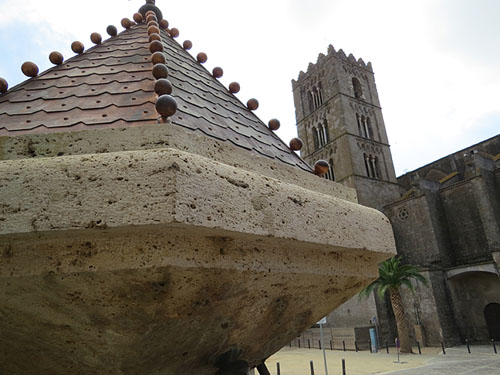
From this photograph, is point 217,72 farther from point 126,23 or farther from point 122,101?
point 122,101

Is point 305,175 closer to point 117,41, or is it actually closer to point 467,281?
point 117,41

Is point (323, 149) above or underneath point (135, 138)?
above

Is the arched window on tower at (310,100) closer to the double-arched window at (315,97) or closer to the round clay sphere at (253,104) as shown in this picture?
the double-arched window at (315,97)

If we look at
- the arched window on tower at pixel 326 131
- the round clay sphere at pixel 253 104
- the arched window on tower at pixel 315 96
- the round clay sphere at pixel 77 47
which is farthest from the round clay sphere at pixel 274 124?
the arched window on tower at pixel 315 96

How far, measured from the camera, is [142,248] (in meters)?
1.08

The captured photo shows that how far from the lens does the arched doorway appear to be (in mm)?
19234

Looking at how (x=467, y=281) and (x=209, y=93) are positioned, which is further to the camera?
(x=467, y=281)

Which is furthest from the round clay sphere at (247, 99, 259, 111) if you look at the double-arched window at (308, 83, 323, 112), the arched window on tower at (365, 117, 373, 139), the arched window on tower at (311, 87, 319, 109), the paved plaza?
the arched window on tower at (311, 87, 319, 109)

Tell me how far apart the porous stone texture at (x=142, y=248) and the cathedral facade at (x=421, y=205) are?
2154cm

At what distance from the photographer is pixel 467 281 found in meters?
20.7

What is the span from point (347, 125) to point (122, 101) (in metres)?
28.6

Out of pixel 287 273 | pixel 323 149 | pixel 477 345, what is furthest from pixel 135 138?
pixel 323 149

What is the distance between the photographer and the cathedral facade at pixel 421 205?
64.4 ft

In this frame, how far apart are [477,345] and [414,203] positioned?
9.00 meters
